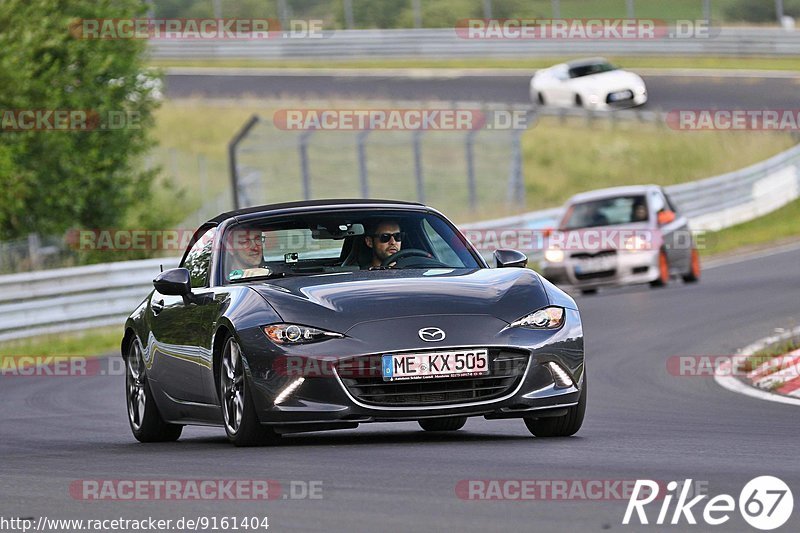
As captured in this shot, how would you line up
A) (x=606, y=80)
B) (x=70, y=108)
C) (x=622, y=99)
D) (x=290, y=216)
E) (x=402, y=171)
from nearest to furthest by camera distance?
(x=290, y=216) → (x=70, y=108) → (x=402, y=171) → (x=622, y=99) → (x=606, y=80)

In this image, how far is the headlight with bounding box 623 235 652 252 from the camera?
76.7 feet

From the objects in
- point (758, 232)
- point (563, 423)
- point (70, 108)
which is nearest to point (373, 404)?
point (563, 423)

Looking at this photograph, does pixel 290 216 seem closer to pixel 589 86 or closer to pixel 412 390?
pixel 412 390

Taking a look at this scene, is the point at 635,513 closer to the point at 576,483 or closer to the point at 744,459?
the point at 576,483

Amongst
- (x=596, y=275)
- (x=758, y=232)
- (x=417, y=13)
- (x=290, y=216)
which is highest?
(x=290, y=216)

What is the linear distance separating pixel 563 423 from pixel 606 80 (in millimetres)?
35506

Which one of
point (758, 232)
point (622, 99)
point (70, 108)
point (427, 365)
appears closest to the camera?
point (427, 365)

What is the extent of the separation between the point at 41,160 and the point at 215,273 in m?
18.5

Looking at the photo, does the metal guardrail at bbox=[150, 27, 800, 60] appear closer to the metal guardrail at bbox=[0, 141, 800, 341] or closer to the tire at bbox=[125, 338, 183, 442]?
the metal guardrail at bbox=[0, 141, 800, 341]

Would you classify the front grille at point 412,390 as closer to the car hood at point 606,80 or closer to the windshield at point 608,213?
the windshield at point 608,213

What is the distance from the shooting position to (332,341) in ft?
28.2

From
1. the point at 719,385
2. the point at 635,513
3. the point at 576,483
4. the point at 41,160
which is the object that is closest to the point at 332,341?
the point at 576,483

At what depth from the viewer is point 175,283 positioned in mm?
9703

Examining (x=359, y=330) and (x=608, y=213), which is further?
(x=608, y=213)
